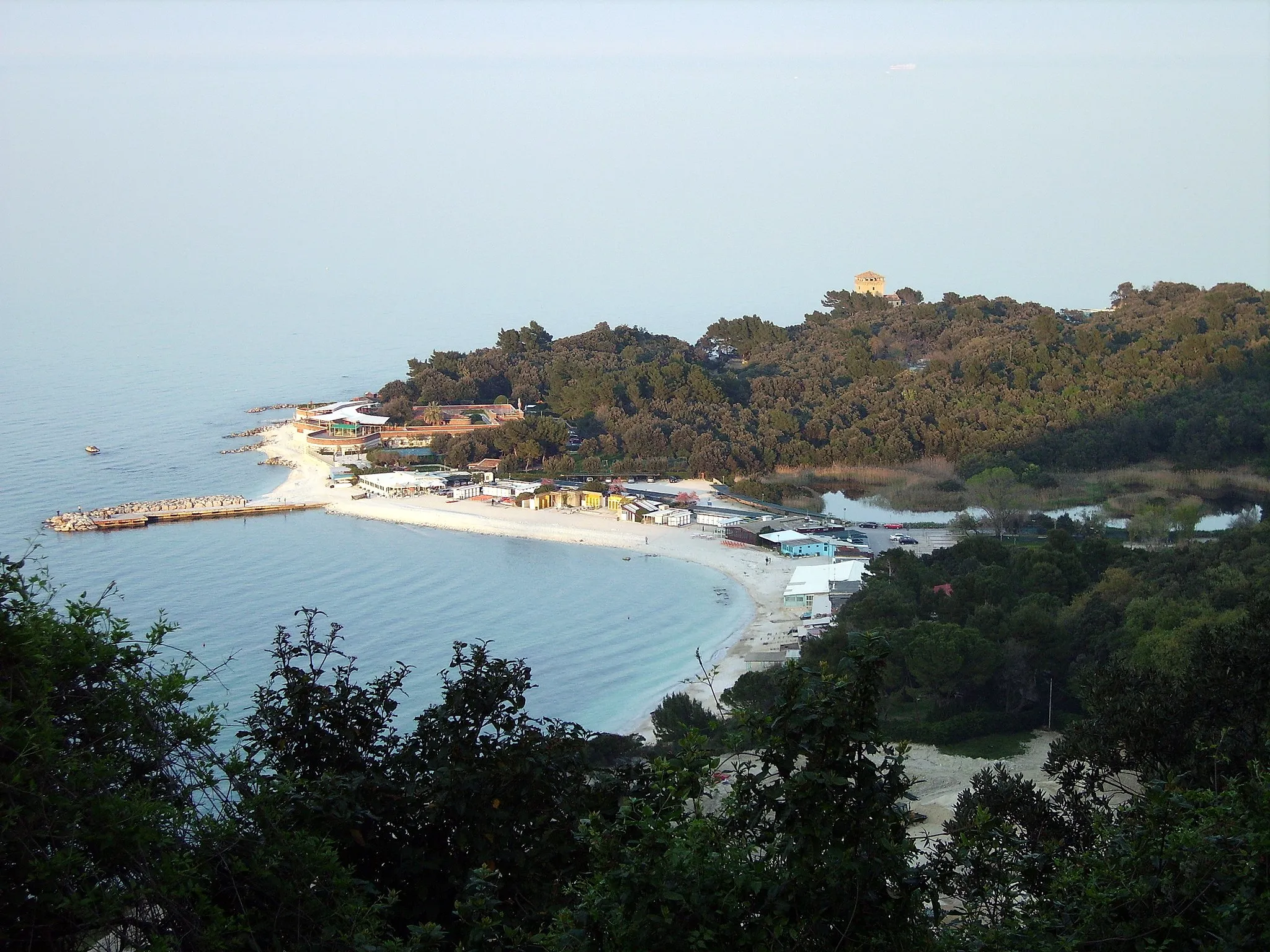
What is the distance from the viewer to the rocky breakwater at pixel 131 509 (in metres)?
19.0

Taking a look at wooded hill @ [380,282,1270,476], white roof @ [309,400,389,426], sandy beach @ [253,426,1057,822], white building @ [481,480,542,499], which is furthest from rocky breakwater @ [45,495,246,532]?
white roof @ [309,400,389,426]

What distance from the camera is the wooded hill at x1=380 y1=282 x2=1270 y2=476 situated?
24609 mm

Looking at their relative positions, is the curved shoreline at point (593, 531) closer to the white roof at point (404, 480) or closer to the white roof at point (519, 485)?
Answer: the white roof at point (404, 480)

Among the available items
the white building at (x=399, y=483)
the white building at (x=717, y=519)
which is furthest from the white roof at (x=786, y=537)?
the white building at (x=399, y=483)

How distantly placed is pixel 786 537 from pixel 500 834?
52.0 feet

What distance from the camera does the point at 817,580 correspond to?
51.4 ft

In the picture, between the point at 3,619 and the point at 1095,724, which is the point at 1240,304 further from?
the point at 3,619

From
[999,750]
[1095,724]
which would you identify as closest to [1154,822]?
[1095,724]

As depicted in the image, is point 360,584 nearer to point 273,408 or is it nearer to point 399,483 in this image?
point 399,483

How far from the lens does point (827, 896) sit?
244cm

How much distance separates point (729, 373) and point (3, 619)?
3028 cm

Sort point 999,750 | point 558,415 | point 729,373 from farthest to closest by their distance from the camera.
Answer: point 729,373 < point 558,415 < point 999,750

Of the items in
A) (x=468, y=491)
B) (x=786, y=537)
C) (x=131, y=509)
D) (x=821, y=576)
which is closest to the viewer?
(x=821, y=576)

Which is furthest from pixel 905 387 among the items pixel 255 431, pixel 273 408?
pixel 273 408
